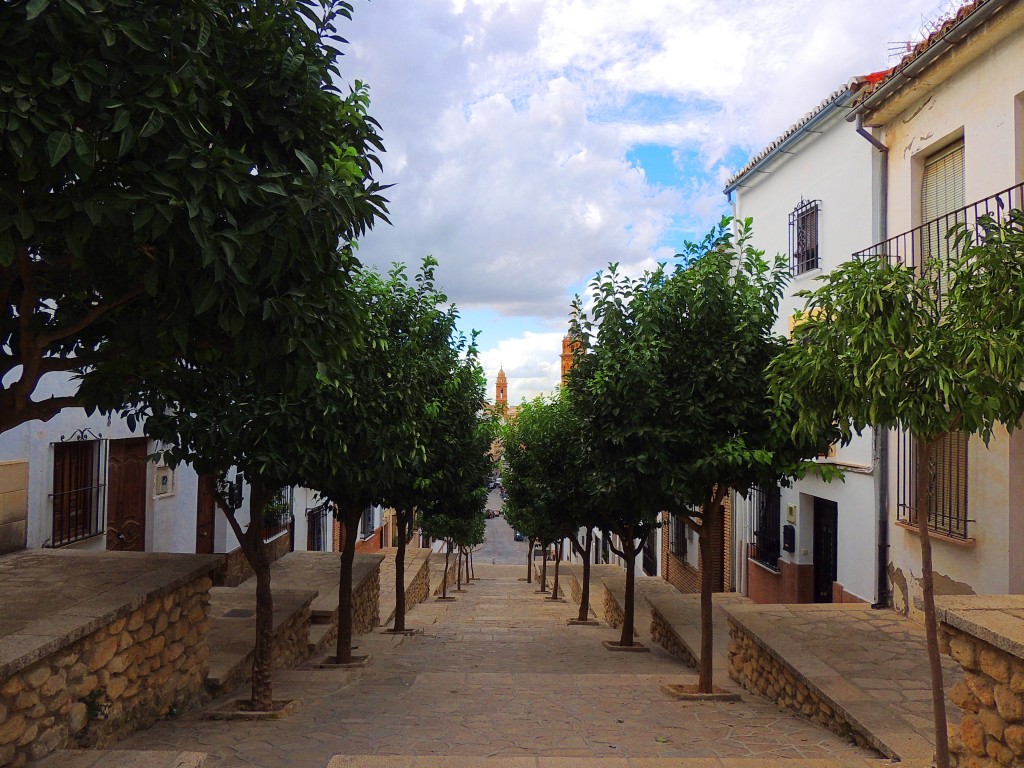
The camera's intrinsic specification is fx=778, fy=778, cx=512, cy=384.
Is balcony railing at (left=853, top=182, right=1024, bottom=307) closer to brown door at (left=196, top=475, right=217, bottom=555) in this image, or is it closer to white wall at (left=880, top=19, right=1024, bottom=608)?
white wall at (left=880, top=19, right=1024, bottom=608)

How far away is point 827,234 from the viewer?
12383mm

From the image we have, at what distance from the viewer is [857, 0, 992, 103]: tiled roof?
8430mm

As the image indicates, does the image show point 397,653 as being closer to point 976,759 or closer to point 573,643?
point 573,643

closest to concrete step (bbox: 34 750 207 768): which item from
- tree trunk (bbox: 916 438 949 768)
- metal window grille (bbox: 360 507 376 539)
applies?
tree trunk (bbox: 916 438 949 768)

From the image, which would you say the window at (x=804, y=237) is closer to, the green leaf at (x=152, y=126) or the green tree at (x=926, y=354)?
the green tree at (x=926, y=354)

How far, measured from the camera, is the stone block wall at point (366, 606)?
13.7 metres

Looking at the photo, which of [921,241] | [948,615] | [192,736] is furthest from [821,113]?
[192,736]

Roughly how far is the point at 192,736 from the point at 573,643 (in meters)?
8.68

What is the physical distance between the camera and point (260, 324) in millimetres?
3922

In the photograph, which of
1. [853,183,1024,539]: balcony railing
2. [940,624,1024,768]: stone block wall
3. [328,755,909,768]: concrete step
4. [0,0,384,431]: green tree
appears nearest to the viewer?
[0,0,384,431]: green tree

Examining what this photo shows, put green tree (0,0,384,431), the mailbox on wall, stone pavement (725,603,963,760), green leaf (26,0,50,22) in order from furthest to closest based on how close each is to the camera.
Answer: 1. the mailbox on wall
2. stone pavement (725,603,963,760)
3. green tree (0,0,384,431)
4. green leaf (26,0,50,22)

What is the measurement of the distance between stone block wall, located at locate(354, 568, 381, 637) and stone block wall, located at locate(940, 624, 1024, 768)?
409 inches

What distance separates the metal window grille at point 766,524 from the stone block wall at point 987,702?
10.3m

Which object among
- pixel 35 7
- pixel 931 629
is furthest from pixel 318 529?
pixel 35 7
